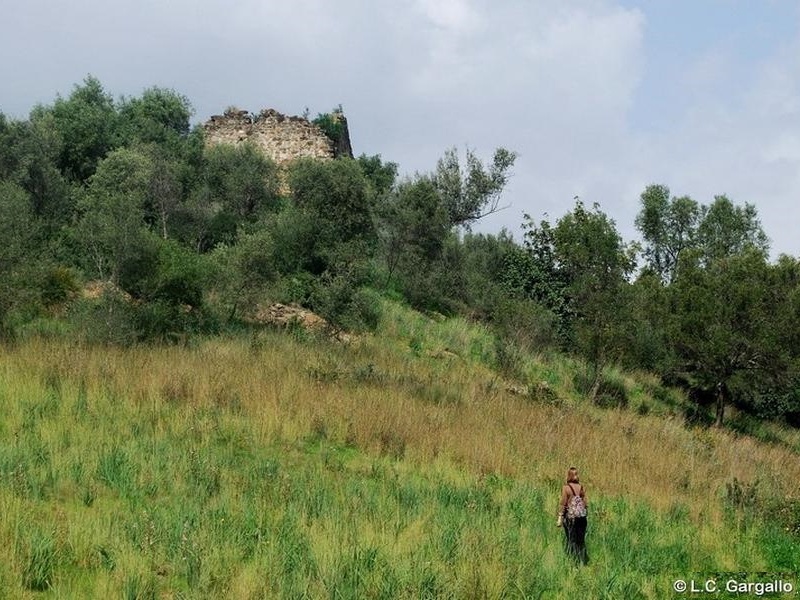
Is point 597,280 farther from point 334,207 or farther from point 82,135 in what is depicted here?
point 82,135

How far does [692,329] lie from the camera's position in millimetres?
23609

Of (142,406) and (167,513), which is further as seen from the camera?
(142,406)

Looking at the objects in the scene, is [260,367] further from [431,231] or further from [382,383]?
[431,231]

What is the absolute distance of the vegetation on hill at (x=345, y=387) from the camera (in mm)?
6770

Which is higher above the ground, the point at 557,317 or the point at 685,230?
the point at 685,230

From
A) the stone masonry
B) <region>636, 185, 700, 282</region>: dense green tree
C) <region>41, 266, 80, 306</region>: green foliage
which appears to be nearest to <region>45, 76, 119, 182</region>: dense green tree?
the stone masonry

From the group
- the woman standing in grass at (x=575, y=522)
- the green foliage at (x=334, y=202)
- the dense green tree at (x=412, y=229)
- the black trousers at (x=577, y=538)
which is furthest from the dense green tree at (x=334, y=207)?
the black trousers at (x=577, y=538)

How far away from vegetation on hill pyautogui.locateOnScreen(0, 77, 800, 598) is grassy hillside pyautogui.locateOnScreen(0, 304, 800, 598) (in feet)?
0.15

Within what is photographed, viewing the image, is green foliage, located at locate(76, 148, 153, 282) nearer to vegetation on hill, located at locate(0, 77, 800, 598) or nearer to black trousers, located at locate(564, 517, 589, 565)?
vegetation on hill, located at locate(0, 77, 800, 598)

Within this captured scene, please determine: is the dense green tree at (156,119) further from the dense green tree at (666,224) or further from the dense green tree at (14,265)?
the dense green tree at (666,224)

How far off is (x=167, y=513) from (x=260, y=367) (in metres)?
6.48

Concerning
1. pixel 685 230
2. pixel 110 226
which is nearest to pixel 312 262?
pixel 110 226

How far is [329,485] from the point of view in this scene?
8.73 meters

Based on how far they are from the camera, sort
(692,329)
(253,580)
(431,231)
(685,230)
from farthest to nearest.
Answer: (685,230)
(431,231)
(692,329)
(253,580)
